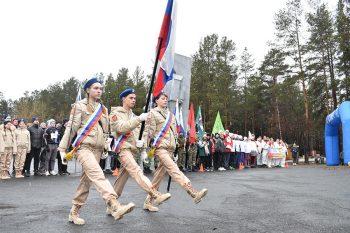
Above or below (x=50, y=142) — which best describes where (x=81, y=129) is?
below

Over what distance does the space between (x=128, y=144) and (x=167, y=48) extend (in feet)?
6.81

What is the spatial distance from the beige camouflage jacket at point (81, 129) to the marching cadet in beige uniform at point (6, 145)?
344 inches

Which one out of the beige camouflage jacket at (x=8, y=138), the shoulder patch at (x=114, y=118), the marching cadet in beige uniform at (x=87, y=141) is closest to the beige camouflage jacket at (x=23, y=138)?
the beige camouflage jacket at (x=8, y=138)

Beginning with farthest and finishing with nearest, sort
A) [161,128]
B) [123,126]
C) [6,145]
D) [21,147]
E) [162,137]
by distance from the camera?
[21,147], [6,145], [161,128], [162,137], [123,126]

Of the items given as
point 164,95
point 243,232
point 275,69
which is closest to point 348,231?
point 243,232

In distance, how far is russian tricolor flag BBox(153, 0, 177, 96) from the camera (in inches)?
271

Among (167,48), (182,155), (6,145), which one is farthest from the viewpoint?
(182,155)

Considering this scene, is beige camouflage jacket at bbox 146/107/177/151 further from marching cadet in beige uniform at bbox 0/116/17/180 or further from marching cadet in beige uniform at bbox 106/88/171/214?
marching cadet in beige uniform at bbox 0/116/17/180

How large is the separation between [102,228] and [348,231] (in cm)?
318

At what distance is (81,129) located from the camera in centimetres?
545

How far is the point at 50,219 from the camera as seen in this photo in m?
5.55

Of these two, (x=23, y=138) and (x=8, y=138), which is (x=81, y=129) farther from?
(x=23, y=138)

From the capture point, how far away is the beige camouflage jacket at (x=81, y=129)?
540 centimetres

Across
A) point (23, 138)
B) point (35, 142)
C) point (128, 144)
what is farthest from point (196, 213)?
point (35, 142)
